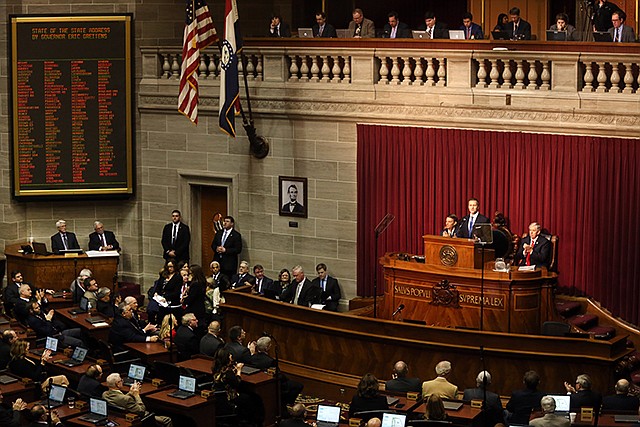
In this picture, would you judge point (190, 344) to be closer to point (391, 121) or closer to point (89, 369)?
point (89, 369)

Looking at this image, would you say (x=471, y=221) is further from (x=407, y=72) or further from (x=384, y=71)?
(x=384, y=71)

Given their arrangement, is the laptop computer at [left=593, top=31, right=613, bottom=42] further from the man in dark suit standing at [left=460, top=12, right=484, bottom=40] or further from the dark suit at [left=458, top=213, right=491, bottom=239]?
the dark suit at [left=458, top=213, right=491, bottom=239]

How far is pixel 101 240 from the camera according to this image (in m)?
22.2

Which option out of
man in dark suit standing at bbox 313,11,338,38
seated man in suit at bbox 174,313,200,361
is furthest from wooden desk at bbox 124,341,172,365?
man in dark suit standing at bbox 313,11,338,38

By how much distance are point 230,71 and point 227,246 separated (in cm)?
277

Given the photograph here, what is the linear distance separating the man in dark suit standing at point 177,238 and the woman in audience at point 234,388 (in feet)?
20.3

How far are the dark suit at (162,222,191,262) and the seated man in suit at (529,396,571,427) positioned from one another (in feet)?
30.8

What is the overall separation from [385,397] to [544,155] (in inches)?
201

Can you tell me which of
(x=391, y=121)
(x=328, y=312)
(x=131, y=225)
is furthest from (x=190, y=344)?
(x=131, y=225)

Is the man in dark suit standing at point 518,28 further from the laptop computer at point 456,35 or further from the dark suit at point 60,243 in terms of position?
the dark suit at point 60,243

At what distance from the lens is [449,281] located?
17.4 metres

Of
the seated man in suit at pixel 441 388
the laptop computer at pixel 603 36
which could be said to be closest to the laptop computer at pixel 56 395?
the seated man in suit at pixel 441 388

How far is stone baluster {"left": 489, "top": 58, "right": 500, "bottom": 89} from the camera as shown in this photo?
1848 cm

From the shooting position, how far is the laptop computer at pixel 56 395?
1489 cm
